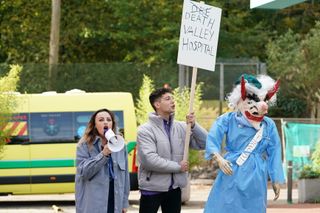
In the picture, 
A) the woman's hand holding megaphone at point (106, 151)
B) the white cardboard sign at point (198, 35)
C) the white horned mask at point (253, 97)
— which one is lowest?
the woman's hand holding megaphone at point (106, 151)

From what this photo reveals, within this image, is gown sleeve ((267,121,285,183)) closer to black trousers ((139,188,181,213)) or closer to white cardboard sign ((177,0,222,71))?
black trousers ((139,188,181,213))

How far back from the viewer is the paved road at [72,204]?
18547 mm

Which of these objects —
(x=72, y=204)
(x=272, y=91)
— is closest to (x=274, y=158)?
(x=272, y=91)

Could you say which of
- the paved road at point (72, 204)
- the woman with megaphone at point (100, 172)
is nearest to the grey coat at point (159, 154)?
the woman with megaphone at point (100, 172)

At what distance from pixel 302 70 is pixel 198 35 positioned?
19.4m

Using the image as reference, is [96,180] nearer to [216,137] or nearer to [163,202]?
[163,202]

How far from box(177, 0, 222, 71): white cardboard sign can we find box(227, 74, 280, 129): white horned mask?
2.86ft

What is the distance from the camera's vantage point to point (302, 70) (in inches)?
1175

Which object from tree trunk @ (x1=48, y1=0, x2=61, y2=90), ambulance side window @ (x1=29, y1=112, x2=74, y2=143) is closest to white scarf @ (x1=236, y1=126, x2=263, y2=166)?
ambulance side window @ (x1=29, y1=112, x2=74, y2=143)

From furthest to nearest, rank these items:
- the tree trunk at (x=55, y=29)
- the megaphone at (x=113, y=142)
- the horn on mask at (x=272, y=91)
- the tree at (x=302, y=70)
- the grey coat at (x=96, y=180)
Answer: the tree trunk at (x=55, y=29), the tree at (x=302, y=70), the horn on mask at (x=272, y=91), the grey coat at (x=96, y=180), the megaphone at (x=113, y=142)

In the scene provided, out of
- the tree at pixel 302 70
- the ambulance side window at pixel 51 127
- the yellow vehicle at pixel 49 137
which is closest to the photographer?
the yellow vehicle at pixel 49 137

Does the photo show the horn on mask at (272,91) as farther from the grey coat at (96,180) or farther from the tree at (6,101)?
the tree at (6,101)

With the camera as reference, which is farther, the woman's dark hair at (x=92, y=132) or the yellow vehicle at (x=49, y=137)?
the yellow vehicle at (x=49, y=137)

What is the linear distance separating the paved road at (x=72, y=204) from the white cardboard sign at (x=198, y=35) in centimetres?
728
